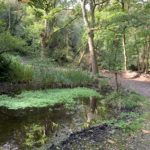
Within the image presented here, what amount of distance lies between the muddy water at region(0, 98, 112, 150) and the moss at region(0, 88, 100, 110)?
17.6 inches

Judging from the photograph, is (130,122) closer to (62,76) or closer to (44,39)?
(62,76)

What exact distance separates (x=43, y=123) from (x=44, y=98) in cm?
291

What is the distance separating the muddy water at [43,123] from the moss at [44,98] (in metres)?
0.45

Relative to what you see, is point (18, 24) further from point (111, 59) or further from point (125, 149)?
point (125, 149)

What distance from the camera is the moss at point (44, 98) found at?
10297mm

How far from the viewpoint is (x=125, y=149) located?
6586 mm

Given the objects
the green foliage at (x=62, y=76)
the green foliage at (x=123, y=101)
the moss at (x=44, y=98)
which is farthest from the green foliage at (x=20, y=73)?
the green foliage at (x=123, y=101)

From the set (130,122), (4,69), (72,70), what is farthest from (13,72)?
(130,122)

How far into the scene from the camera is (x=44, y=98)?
11.3 metres

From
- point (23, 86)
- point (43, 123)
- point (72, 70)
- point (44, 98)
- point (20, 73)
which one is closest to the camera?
point (43, 123)

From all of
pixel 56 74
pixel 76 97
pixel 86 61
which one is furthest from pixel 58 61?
pixel 76 97

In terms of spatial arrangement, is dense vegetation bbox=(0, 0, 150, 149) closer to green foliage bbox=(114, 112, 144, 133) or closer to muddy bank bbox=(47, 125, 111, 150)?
green foliage bbox=(114, 112, 144, 133)

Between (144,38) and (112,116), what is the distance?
13.5 metres

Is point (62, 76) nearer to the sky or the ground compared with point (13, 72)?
nearer to the ground
